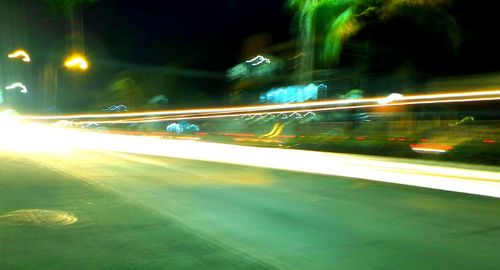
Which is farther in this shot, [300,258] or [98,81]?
[98,81]

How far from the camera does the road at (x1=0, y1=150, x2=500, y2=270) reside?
6.74 metres

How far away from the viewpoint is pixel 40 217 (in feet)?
28.1

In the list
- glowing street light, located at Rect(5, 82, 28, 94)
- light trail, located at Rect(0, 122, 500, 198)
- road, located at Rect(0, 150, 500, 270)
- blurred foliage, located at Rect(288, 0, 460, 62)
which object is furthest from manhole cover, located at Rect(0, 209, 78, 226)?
glowing street light, located at Rect(5, 82, 28, 94)

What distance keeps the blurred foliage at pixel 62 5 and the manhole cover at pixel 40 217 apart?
7.66 meters

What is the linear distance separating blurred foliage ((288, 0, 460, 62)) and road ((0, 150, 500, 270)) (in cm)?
1406

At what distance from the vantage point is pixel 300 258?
6.86 meters

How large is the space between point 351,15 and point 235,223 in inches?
783

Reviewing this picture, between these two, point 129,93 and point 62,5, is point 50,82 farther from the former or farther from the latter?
point 62,5

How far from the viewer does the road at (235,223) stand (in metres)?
6.74

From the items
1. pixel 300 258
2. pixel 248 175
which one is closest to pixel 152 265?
pixel 300 258

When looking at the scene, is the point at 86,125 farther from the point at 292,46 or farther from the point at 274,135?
the point at 274,135

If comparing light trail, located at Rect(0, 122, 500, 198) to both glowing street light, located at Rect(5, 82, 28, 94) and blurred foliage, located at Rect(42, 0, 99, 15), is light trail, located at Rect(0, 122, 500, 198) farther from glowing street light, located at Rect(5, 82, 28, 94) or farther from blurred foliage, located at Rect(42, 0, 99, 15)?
glowing street light, located at Rect(5, 82, 28, 94)

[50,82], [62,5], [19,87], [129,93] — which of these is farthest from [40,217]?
[19,87]

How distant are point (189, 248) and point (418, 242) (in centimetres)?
282
